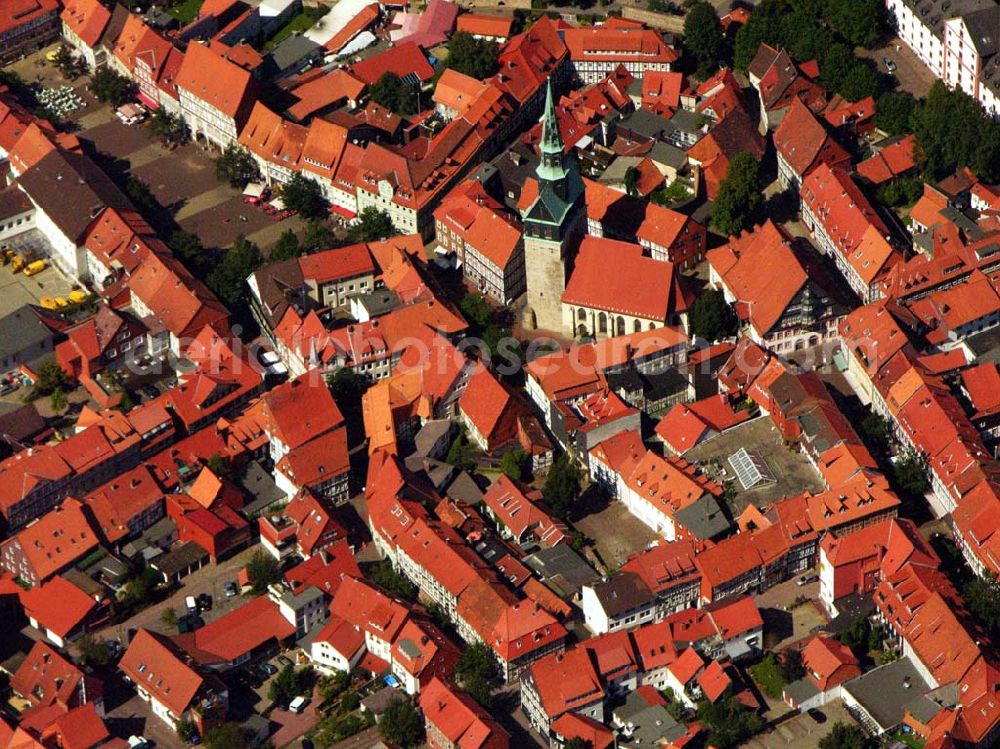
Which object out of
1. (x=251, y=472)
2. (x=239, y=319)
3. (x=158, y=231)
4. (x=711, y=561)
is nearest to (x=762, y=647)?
(x=711, y=561)

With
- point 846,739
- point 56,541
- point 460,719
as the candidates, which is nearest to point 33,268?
point 56,541

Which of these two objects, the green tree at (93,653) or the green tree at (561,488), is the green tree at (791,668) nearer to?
the green tree at (561,488)

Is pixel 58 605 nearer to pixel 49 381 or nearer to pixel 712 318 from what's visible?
pixel 49 381

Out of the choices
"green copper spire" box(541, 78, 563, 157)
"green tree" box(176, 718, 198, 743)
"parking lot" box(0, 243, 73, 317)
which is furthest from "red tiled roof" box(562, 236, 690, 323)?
"green tree" box(176, 718, 198, 743)

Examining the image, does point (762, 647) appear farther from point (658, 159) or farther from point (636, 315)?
point (658, 159)

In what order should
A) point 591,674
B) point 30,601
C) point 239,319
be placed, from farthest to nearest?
point 239,319 < point 30,601 < point 591,674

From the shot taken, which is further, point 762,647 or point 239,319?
point 239,319
